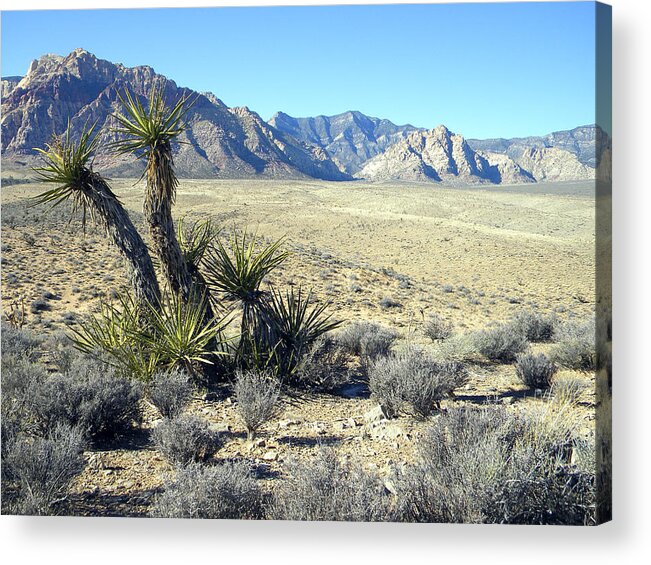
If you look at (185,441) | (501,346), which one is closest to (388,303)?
(501,346)

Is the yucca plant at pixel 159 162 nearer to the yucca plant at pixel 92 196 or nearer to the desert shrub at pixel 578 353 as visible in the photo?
the yucca plant at pixel 92 196

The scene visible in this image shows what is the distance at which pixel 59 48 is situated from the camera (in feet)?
19.4

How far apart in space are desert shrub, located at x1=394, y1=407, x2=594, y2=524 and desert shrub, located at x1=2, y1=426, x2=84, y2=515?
2.36 m

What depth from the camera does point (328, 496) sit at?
3941 mm

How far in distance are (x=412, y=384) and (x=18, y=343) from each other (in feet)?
16.5

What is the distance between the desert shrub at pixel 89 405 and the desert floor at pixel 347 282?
23cm

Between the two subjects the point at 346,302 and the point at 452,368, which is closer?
the point at 452,368

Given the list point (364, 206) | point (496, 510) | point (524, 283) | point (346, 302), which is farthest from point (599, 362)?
point (364, 206)

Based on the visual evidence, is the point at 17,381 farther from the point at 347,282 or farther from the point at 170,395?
the point at 347,282

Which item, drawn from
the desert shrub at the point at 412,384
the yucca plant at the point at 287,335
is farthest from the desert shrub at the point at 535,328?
the yucca plant at the point at 287,335

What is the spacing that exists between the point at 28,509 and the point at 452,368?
4.01 meters

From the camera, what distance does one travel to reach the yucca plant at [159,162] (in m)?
5.59

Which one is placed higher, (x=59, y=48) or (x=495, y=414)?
(x=59, y=48)

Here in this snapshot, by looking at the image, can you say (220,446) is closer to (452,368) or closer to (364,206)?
(452,368)
